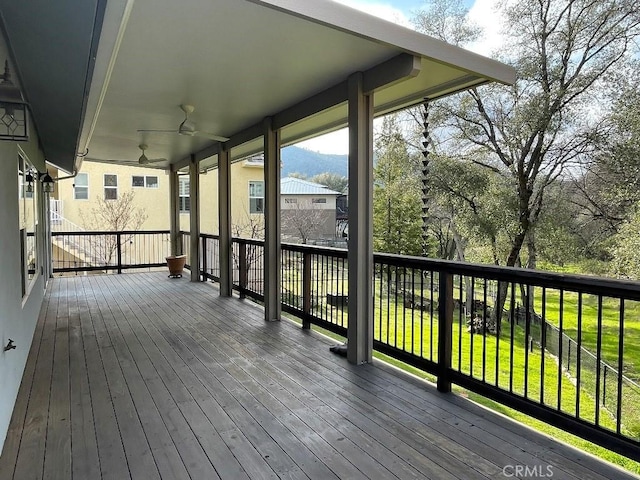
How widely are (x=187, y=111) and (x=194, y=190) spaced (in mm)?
4066

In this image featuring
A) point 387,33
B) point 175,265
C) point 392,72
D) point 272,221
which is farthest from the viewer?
point 175,265

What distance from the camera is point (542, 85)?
8875 millimetres

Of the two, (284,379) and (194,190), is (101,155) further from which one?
(284,379)

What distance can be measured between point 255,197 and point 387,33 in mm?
14286

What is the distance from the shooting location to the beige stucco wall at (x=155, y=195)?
14094 mm

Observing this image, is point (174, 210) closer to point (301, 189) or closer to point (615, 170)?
point (615, 170)

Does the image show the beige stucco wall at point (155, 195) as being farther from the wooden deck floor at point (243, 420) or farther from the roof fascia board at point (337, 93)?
the wooden deck floor at point (243, 420)

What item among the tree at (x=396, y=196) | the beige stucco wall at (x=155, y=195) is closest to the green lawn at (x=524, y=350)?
the tree at (x=396, y=196)

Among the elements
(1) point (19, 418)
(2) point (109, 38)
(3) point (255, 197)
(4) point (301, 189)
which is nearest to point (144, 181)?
(3) point (255, 197)

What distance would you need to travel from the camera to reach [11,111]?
2279 mm

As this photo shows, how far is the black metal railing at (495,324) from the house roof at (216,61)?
1.52m

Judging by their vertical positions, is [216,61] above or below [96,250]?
above

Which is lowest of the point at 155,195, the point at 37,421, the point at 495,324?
the point at 495,324

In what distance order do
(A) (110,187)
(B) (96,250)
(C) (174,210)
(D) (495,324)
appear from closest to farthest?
(D) (495,324)
(C) (174,210)
(B) (96,250)
(A) (110,187)
